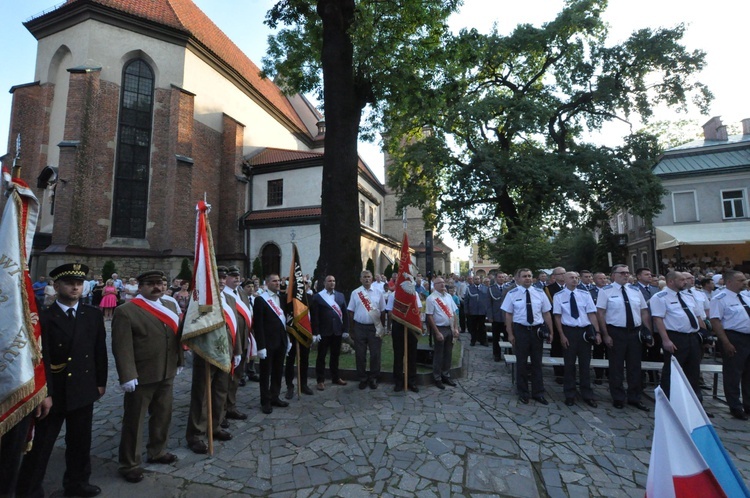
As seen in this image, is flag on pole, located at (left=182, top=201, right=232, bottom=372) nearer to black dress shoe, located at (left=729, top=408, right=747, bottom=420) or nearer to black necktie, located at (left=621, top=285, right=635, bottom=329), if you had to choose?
black necktie, located at (left=621, top=285, right=635, bottom=329)

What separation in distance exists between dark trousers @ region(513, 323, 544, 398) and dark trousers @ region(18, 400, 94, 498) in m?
5.70

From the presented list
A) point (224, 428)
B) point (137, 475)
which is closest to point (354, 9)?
point (224, 428)

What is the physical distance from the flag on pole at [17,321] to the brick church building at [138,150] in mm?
16901

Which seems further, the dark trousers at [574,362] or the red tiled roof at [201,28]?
the red tiled roof at [201,28]

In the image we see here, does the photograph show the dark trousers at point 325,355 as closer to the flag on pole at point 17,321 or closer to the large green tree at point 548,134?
the flag on pole at point 17,321

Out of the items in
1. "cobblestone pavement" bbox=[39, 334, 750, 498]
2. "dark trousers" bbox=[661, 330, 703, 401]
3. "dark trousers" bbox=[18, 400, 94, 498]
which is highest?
"dark trousers" bbox=[661, 330, 703, 401]

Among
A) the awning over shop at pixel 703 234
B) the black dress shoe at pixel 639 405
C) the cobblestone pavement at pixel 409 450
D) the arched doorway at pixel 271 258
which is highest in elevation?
the awning over shop at pixel 703 234

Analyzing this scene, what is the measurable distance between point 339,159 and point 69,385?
26.0 ft


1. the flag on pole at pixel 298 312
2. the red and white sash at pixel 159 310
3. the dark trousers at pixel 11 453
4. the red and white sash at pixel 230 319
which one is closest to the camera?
the dark trousers at pixel 11 453

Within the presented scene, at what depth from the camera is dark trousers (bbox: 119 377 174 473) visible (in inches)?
151

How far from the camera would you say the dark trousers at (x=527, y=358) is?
20.5ft

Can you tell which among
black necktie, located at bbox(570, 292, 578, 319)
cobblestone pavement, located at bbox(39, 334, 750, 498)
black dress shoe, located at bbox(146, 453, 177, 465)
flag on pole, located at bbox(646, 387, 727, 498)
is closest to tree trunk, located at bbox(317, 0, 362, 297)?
cobblestone pavement, located at bbox(39, 334, 750, 498)

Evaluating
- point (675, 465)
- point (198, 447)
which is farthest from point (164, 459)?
point (675, 465)

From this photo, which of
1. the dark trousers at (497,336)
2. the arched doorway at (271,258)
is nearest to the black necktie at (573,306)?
the dark trousers at (497,336)
